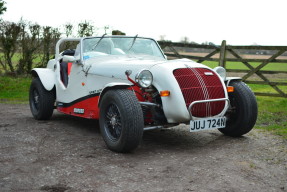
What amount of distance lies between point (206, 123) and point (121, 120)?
1.17m

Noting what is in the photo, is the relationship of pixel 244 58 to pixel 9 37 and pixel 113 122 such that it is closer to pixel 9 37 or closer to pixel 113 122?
pixel 113 122

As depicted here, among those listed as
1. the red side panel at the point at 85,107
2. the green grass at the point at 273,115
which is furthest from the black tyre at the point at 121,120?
the green grass at the point at 273,115

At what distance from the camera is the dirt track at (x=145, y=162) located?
4078mm

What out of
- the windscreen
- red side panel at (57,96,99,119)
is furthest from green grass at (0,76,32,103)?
the windscreen

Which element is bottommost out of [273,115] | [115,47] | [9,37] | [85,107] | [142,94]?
[273,115]

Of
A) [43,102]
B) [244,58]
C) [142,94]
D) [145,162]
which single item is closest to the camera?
[145,162]

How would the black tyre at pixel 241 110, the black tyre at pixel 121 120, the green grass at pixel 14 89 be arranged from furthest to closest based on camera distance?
the green grass at pixel 14 89
the black tyre at pixel 241 110
the black tyre at pixel 121 120

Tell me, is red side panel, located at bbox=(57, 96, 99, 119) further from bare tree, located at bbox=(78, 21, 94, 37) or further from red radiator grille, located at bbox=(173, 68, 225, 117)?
bare tree, located at bbox=(78, 21, 94, 37)

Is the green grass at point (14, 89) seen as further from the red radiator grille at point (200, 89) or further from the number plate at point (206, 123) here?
the number plate at point (206, 123)

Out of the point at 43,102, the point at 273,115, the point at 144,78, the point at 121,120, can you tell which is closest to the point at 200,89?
the point at 144,78

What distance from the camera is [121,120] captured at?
5.11 meters

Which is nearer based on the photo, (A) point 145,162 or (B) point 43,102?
(A) point 145,162

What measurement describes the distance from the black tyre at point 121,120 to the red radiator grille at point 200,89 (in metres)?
0.71

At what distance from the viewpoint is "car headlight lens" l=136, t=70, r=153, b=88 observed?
5.30 meters
